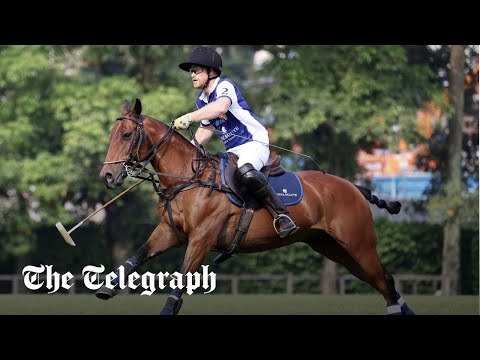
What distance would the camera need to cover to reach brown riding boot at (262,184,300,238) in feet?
37.0

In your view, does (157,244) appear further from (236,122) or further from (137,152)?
(236,122)

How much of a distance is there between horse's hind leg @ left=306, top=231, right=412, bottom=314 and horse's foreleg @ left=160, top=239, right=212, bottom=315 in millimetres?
1808

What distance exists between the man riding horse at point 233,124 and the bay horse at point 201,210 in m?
0.23

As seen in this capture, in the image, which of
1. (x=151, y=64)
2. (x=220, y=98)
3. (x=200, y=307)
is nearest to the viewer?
(x=220, y=98)

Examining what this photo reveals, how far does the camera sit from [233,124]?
37.6 feet

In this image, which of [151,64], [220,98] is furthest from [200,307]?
[151,64]

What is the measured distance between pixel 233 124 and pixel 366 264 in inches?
90.0

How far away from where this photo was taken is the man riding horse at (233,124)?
11.0 metres

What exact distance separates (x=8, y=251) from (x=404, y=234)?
10.3 metres

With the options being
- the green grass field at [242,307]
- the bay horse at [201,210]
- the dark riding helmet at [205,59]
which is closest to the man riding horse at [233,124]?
the dark riding helmet at [205,59]

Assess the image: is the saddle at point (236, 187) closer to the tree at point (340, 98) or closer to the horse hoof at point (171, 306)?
the horse hoof at point (171, 306)

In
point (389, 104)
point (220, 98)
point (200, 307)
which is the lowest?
point (200, 307)

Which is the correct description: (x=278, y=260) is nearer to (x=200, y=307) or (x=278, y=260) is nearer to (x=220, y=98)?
(x=200, y=307)

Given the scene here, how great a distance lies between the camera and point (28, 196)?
2691 centimetres
